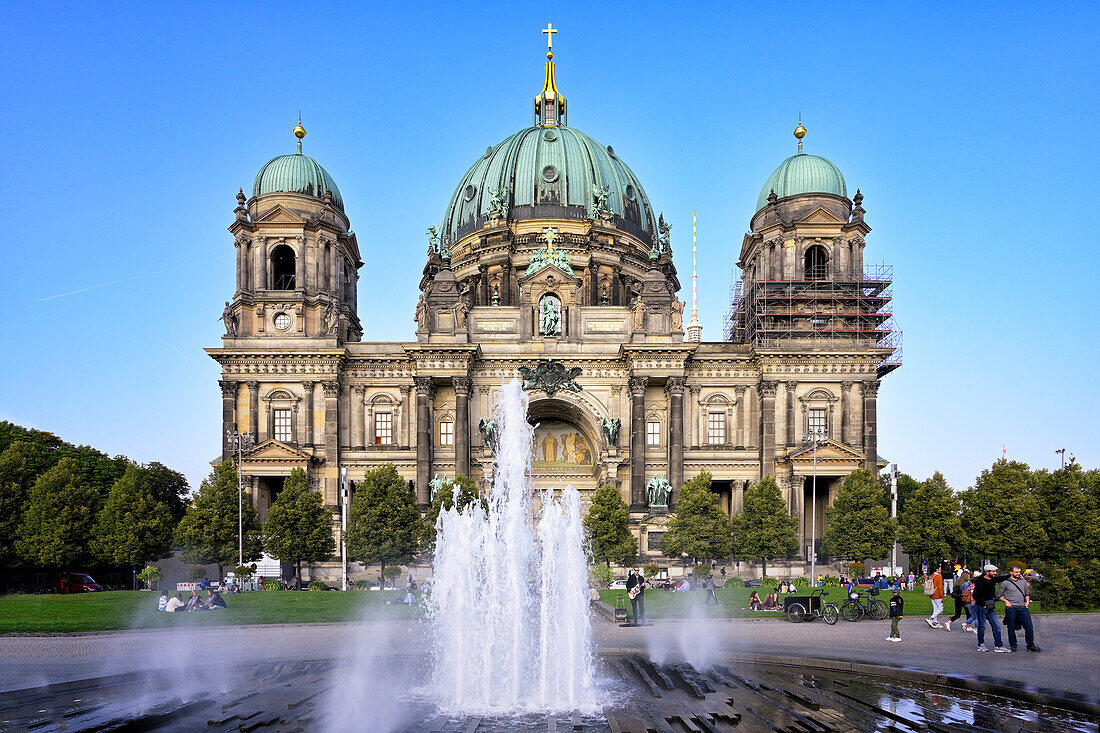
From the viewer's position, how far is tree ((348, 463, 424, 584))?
166 feet

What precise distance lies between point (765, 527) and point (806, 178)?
28098mm

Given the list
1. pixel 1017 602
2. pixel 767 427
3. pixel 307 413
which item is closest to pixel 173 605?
pixel 1017 602

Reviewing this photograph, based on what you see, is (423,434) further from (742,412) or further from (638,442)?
(742,412)

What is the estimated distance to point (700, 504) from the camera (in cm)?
5303

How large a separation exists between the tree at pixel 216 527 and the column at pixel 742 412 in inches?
1309

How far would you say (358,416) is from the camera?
63156 millimetres

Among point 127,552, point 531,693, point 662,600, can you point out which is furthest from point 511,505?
point 127,552

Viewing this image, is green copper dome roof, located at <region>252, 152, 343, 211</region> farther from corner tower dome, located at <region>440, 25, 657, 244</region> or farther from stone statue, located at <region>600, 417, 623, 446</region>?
stone statue, located at <region>600, 417, 623, 446</region>

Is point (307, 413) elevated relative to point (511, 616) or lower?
elevated

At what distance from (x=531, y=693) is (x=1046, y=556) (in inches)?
1407

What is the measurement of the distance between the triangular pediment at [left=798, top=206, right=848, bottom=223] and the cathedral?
14 cm

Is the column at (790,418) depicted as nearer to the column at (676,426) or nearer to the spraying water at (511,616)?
the column at (676,426)

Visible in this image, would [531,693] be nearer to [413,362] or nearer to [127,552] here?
[127,552]

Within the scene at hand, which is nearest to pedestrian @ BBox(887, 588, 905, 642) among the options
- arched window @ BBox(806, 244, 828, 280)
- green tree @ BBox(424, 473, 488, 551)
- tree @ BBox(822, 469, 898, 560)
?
green tree @ BBox(424, 473, 488, 551)
